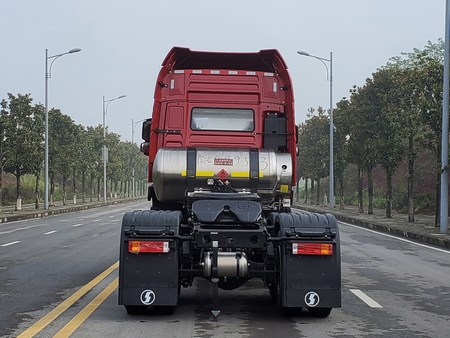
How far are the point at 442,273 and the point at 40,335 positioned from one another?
346 inches

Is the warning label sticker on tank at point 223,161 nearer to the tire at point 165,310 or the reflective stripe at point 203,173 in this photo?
the reflective stripe at point 203,173

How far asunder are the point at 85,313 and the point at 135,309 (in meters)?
0.70

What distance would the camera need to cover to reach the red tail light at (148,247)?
825cm

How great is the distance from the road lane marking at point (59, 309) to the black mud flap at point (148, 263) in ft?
3.04

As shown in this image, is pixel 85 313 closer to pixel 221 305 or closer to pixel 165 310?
pixel 165 310

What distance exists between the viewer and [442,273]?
46.1 feet

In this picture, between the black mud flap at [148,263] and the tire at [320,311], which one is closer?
the black mud flap at [148,263]

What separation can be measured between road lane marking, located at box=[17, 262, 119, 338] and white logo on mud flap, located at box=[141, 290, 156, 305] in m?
1.11

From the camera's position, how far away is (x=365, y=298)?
414 inches

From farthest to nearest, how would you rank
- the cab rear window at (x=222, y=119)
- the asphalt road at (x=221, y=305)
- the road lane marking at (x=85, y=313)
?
the cab rear window at (x=222, y=119) < the asphalt road at (x=221, y=305) < the road lane marking at (x=85, y=313)

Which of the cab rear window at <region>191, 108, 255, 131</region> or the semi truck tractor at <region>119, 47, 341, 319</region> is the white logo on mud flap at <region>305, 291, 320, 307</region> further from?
the cab rear window at <region>191, 108, 255, 131</region>

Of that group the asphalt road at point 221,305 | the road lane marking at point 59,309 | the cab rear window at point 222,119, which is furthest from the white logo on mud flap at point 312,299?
the cab rear window at point 222,119

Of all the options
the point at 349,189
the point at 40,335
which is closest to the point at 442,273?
the point at 40,335

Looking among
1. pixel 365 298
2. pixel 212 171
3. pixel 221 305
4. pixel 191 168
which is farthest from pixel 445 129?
pixel 221 305
